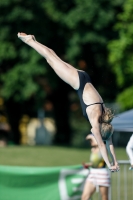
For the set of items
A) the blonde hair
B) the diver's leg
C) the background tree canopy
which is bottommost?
the blonde hair

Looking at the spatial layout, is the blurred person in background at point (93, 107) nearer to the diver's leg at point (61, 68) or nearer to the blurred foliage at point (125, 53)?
the diver's leg at point (61, 68)

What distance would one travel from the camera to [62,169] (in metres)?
11.4

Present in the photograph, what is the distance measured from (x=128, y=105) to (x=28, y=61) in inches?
309

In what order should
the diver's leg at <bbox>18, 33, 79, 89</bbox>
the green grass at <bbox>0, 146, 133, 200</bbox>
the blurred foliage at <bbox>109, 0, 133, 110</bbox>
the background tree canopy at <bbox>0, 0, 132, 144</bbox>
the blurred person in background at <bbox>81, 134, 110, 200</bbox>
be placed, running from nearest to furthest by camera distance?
the diver's leg at <bbox>18, 33, 79, 89</bbox> < the blurred person in background at <bbox>81, 134, 110, 200</bbox> < the blurred foliage at <bbox>109, 0, 133, 110</bbox> < the green grass at <bbox>0, 146, 133, 200</bbox> < the background tree canopy at <bbox>0, 0, 132, 144</bbox>

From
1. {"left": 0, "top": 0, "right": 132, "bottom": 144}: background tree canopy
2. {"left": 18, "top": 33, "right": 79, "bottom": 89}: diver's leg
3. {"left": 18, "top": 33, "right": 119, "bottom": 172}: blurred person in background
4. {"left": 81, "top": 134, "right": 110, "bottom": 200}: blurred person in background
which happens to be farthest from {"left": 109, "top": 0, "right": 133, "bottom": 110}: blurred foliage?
{"left": 18, "top": 33, "right": 119, "bottom": 172}: blurred person in background

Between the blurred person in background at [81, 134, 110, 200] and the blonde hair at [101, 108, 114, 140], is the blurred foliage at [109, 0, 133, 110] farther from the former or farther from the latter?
the blonde hair at [101, 108, 114, 140]

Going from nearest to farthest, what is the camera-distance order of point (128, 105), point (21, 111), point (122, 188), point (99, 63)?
point (122, 188), point (128, 105), point (99, 63), point (21, 111)

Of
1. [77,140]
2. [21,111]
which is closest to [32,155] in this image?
[21,111]

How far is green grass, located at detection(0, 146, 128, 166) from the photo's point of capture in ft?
73.3

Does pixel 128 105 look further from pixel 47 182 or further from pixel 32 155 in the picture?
pixel 47 182

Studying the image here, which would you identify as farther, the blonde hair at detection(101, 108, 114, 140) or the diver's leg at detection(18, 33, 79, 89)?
the diver's leg at detection(18, 33, 79, 89)

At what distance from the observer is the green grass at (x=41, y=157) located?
22.3 metres

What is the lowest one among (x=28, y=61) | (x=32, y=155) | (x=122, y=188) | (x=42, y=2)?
(x=122, y=188)

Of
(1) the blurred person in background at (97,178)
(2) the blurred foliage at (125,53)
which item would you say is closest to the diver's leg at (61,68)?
(1) the blurred person in background at (97,178)
